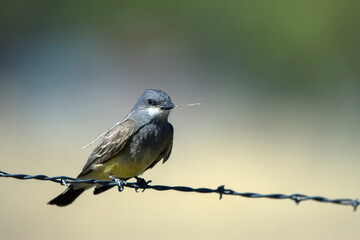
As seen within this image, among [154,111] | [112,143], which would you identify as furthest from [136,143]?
[154,111]

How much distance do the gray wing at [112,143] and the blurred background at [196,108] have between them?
309 centimetres

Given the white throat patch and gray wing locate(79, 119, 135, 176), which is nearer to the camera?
gray wing locate(79, 119, 135, 176)

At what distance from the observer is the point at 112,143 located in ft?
23.4

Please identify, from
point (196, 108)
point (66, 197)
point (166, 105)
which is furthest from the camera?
point (196, 108)

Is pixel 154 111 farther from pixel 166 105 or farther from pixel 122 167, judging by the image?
pixel 122 167

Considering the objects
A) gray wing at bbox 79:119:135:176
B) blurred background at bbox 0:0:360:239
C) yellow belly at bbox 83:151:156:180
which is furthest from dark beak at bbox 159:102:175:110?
blurred background at bbox 0:0:360:239

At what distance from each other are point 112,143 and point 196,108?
12.5 metres

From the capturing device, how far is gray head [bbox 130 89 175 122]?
23.9 feet

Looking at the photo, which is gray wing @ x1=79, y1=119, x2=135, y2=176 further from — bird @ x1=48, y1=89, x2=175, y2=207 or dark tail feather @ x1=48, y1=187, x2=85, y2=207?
dark tail feather @ x1=48, y1=187, x2=85, y2=207

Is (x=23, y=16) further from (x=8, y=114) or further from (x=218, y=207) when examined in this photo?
(x=218, y=207)

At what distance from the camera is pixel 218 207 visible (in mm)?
11648

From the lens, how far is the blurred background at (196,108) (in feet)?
36.5

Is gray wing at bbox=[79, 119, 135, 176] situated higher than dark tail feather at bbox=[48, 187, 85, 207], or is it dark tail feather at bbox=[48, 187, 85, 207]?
gray wing at bbox=[79, 119, 135, 176]

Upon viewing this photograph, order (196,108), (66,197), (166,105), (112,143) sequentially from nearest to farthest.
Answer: (112,143) → (166,105) → (66,197) → (196,108)
